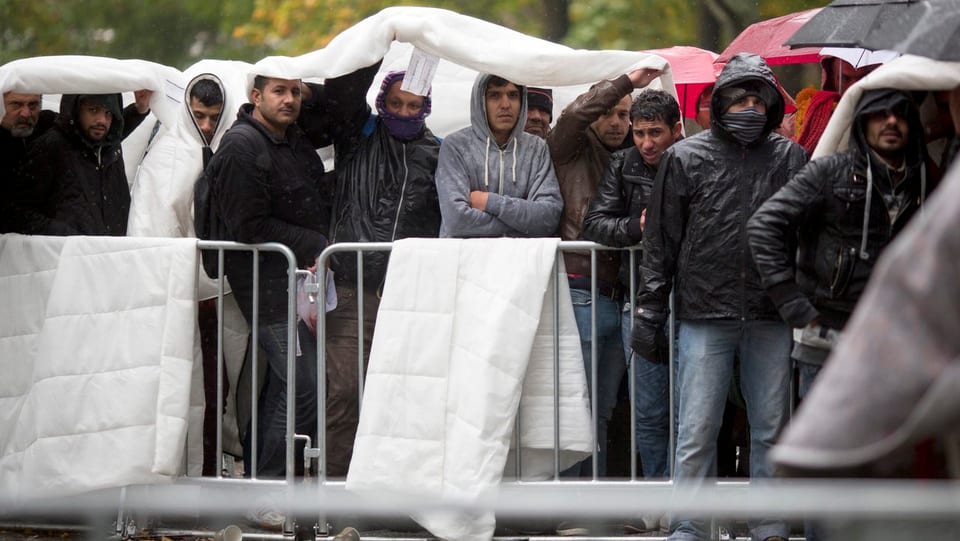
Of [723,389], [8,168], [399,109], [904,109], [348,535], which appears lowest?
[348,535]

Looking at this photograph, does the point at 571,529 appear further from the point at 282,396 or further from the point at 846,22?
the point at 846,22

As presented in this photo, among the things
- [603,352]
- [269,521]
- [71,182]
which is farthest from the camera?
[71,182]

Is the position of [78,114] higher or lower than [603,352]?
higher

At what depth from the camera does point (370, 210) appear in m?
6.76

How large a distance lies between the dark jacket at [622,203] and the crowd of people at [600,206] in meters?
0.01

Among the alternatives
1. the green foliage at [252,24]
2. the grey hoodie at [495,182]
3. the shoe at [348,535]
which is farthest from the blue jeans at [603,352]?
the green foliage at [252,24]

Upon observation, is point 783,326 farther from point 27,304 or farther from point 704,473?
point 27,304

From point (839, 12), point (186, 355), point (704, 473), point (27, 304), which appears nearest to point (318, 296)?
point (186, 355)

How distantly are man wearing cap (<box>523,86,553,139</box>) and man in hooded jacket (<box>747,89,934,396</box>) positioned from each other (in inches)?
84.7

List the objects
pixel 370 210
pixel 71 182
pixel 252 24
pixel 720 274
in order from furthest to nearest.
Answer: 1. pixel 252 24
2. pixel 71 182
3. pixel 370 210
4. pixel 720 274

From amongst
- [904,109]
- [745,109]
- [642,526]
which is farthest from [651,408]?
[904,109]

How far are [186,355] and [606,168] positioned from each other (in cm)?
211

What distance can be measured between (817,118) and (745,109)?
1.29 meters

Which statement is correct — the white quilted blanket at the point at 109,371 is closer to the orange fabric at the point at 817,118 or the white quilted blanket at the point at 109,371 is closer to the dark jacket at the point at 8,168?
the dark jacket at the point at 8,168
